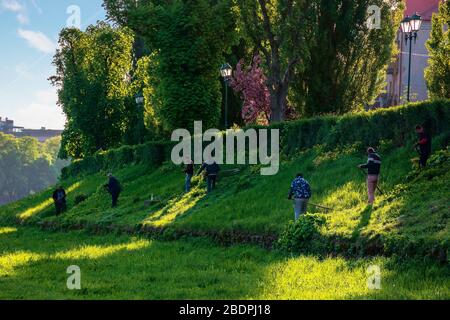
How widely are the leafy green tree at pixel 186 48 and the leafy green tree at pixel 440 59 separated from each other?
12011mm

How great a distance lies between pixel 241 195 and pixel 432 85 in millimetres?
18143

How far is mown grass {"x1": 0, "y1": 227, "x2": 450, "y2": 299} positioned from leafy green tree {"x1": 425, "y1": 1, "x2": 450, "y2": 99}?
22.2m

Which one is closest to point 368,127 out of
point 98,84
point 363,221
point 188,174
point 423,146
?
point 423,146

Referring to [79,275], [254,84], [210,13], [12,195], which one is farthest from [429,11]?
[12,195]

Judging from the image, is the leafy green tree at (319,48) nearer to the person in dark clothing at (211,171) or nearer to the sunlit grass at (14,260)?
the person in dark clothing at (211,171)

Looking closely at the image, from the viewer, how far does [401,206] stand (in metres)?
17.5

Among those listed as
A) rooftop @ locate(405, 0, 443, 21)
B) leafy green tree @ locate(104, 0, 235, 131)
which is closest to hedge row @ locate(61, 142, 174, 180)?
leafy green tree @ locate(104, 0, 235, 131)

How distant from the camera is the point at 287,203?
2248cm

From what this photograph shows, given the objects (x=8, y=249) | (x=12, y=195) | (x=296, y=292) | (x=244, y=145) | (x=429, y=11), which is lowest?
(x=12, y=195)

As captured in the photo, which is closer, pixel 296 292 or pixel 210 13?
pixel 296 292

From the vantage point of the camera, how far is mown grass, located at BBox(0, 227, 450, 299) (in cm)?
1174

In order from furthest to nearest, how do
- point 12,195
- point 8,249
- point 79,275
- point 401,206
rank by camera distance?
point 12,195, point 8,249, point 401,206, point 79,275

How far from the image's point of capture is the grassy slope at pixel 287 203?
1647cm
